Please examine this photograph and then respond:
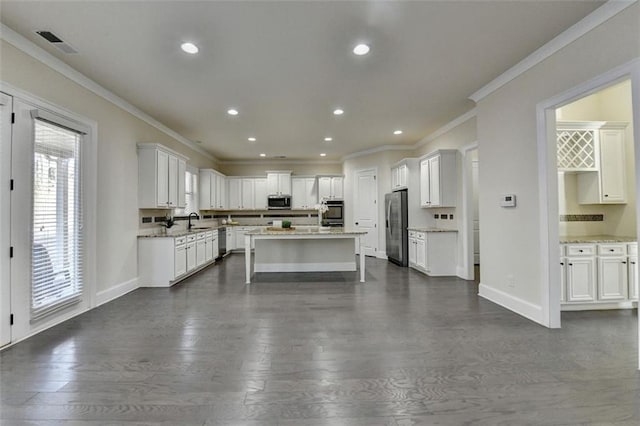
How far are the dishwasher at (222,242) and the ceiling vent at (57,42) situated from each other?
4.85 m

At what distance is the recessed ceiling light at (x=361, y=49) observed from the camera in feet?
9.34

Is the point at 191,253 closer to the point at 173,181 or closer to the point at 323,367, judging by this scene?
the point at 173,181

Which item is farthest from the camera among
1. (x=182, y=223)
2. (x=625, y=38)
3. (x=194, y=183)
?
(x=194, y=183)

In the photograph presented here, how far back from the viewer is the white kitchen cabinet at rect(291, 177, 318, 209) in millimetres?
8758

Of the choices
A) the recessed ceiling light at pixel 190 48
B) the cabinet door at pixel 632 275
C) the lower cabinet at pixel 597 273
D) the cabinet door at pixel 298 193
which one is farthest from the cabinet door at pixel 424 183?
the recessed ceiling light at pixel 190 48

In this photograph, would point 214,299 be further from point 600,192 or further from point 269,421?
point 600,192

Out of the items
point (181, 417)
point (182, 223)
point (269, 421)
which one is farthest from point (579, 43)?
point (182, 223)

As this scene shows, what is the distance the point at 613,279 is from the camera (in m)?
3.36

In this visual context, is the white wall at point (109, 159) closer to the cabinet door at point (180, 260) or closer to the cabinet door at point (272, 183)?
the cabinet door at point (180, 260)

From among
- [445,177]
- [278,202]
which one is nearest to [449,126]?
[445,177]

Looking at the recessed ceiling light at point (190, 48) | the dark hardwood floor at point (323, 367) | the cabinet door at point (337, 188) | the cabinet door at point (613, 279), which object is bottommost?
the dark hardwood floor at point (323, 367)

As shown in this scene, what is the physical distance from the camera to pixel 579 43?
261 centimetres

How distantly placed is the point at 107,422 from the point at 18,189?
7.98ft

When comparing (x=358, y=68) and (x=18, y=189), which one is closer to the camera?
(x=18, y=189)
